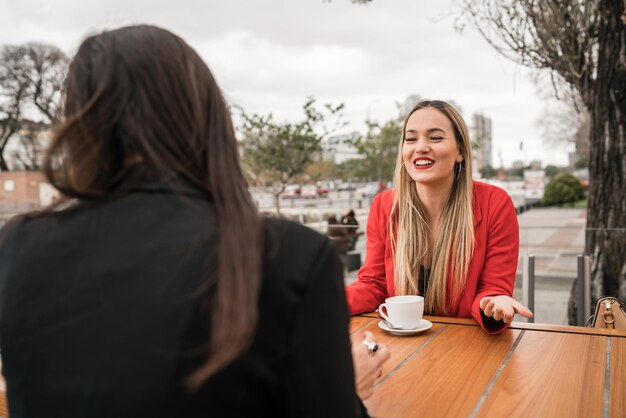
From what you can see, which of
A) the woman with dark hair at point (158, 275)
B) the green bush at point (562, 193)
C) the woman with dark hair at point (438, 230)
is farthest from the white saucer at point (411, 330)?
the green bush at point (562, 193)

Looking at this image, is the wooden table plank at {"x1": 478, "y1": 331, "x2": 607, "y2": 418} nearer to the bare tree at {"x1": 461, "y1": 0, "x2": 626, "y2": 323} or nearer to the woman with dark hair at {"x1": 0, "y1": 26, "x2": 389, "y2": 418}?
the woman with dark hair at {"x1": 0, "y1": 26, "x2": 389, "y2": 418}

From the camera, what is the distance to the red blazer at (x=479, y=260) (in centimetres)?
215

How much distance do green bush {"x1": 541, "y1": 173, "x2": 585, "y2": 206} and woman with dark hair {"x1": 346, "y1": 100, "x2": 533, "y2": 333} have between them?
26456 millimetres

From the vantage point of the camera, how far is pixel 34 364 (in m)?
0.74

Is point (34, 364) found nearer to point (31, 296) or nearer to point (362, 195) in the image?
point (31, 296)

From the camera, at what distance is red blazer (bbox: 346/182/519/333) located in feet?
7.07

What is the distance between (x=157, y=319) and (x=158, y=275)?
0.18 ft

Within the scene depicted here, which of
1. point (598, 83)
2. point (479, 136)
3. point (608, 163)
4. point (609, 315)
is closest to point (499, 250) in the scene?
point (609, 315)

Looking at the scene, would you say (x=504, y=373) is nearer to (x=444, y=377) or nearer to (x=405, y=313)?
(x=444, y=377)

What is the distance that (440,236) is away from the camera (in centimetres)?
226

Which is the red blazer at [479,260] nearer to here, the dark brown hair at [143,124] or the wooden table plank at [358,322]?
the wooden table plank at [358,322]

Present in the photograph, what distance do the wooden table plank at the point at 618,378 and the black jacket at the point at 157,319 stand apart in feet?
2.54

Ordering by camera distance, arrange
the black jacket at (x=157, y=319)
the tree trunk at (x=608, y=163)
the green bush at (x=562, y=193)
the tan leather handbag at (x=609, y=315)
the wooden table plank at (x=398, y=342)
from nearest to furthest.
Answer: the black jacket at (x=157, y=319), the wooden table plank at (x=398, y=342), the tan leather handbag at (x=609, y=315), the tree trunk at (x=608, y=163), the green bush at (x=562, y=193)

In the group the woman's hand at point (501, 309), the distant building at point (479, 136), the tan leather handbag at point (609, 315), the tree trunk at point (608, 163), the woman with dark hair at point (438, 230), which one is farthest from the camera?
the distant building at point (479, 136)
